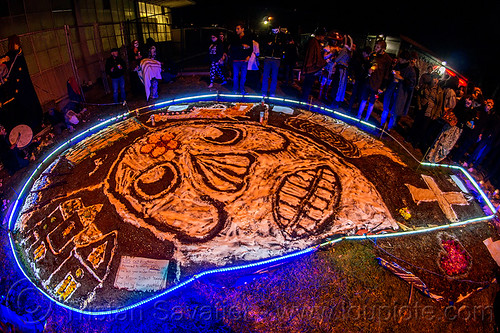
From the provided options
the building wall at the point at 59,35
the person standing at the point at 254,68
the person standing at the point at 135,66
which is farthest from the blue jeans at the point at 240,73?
the building wall at the point at 59,35

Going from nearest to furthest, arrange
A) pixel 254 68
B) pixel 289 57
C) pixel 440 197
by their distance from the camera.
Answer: pixel 440 197
pixel 254 68
pixel 289 57

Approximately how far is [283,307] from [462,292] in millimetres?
2338

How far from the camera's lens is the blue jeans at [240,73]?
811 centimetres

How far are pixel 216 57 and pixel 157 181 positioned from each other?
218 inches

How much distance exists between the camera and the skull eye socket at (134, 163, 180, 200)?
14.6 ft

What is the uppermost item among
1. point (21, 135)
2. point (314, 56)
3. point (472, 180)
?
point (314, 56)

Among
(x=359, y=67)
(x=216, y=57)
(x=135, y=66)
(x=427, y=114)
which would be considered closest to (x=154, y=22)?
(x=135, y=66)

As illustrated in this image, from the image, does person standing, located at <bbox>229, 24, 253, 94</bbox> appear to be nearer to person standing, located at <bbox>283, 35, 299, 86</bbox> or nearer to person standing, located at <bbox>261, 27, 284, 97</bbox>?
person standing, located at <bbox>261, 27, 284, 97</bbox>

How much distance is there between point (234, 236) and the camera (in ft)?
12.3

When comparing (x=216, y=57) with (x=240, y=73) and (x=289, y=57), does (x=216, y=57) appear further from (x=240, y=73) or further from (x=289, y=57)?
(x=289, y=57)

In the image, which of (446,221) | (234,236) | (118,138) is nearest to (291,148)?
(234,236)

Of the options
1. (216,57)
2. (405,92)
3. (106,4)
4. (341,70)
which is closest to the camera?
(405,92)

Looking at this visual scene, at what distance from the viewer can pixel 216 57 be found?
27.9ft

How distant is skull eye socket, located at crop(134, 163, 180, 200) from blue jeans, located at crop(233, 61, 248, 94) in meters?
4.56
